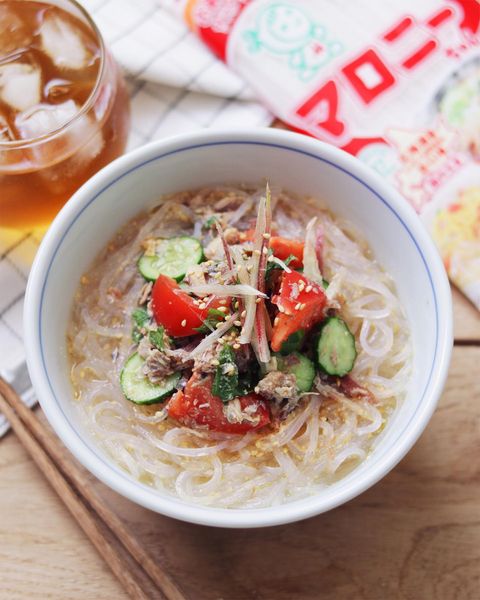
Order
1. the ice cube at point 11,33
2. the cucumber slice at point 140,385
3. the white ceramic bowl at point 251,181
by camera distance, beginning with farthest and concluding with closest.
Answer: the ice cube at point 11,33 < the cucumber slice at point 140,385 < the white ceramic bowl at point 251,181

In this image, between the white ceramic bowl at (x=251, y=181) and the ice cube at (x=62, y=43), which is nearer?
the white ceramic bowl at (x=251, y=181)

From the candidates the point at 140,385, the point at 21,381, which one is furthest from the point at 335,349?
the point at 21,381

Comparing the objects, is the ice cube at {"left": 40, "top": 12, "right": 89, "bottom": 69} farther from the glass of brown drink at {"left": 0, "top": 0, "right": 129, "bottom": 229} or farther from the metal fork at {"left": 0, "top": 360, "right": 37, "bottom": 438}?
the metal fork at {"left": 0, "top": 360, "right": 37, "bottom": 438}

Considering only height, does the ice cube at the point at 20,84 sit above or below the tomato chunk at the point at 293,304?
above

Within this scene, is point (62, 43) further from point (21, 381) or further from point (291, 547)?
point (291, 547)

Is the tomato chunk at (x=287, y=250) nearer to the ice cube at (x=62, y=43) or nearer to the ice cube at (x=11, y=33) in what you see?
the ice cube at (x=62, y=43)

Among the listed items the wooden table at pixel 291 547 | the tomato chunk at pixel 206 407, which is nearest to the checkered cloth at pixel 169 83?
the tomato chunk at pixel 206 407

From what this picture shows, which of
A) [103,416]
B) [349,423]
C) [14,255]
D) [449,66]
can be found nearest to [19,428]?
[103,416]

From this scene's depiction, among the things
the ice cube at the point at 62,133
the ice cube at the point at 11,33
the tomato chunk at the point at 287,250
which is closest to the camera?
the tomato chunk at the point at 287,250
